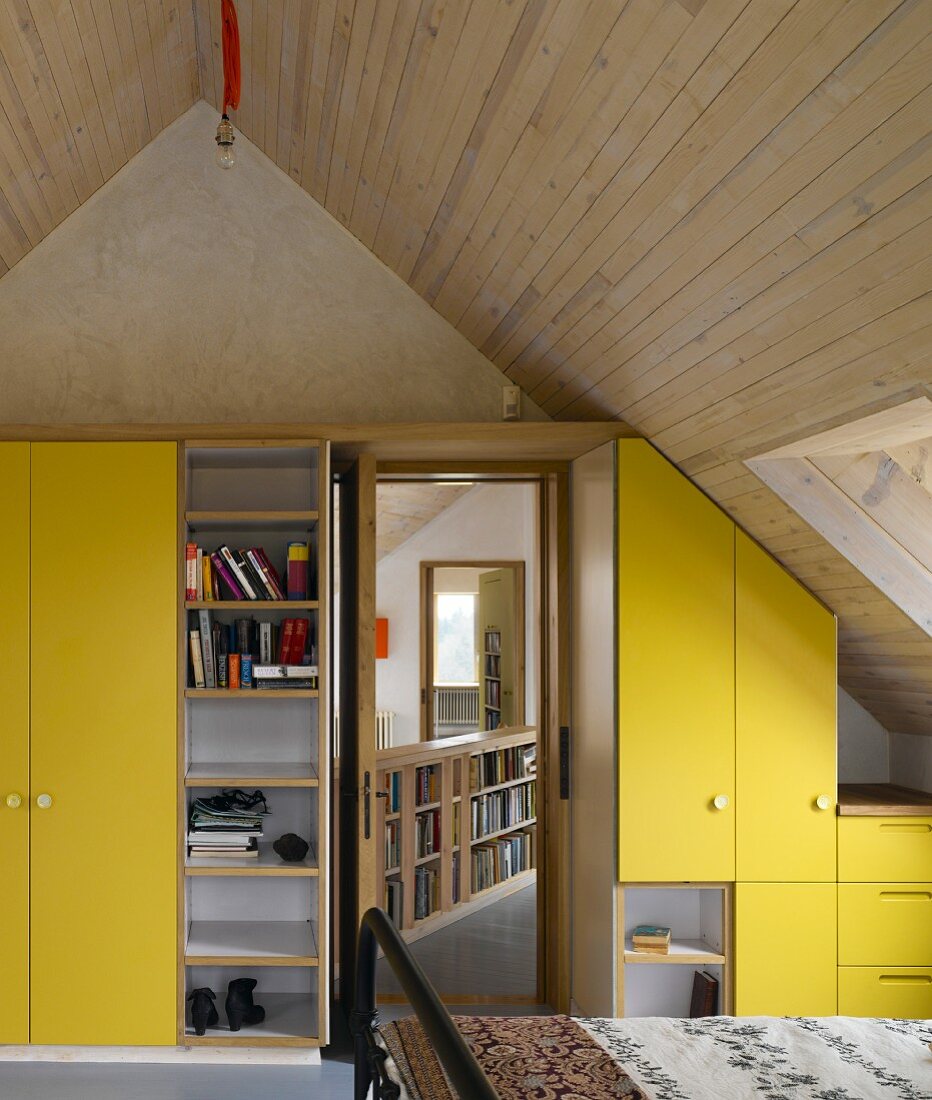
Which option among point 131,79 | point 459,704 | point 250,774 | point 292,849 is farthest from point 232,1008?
point 459,704

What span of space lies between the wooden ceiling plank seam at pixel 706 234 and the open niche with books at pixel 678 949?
174cm

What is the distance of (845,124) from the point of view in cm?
176

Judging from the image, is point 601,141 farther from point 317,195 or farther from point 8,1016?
point 8,1016

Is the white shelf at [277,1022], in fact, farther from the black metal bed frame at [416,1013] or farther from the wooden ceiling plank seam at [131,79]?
the wooden ceiling plank seam at [131,79]

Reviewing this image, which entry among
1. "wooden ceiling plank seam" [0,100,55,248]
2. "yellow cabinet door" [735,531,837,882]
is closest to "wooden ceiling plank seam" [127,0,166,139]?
"wooden ceiling plank seam" [0,100,55,248]

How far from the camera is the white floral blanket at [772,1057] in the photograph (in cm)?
206

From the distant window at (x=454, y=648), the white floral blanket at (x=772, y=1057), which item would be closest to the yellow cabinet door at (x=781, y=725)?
the white floral blanket at (x=772, y=1057)

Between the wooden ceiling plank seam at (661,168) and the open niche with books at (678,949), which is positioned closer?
the wooden ceiling plank seam at (661,168)

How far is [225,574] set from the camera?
3.77 m

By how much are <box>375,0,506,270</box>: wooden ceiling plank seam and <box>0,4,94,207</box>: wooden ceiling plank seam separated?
103 cm

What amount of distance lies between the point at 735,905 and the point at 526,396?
2.01 metres

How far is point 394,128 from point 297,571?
151 cm

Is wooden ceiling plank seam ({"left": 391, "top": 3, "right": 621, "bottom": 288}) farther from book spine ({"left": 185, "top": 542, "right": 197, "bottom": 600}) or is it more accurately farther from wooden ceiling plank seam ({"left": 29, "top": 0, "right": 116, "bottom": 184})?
book spine ({"left": 185, "top": 542, "right": 197, "bottom": 600})

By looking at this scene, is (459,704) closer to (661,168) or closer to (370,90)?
(370,90)
